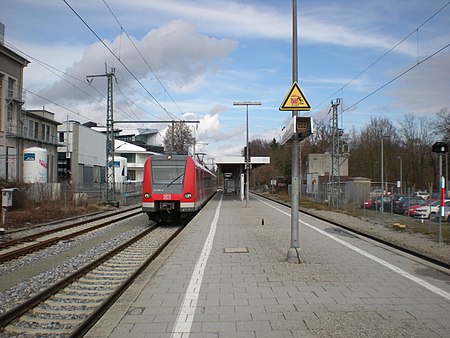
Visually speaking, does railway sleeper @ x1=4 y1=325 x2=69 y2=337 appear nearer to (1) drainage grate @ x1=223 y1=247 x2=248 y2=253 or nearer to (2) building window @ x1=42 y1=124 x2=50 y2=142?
(1) drainage grate @ x1=223 y1=247 x2=248 y2=253

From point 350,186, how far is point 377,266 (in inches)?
882

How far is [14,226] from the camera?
17.8 meters

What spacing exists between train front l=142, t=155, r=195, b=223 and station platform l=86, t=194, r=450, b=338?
766 cm

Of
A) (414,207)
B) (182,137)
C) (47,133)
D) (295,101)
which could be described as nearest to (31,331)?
(295,101)

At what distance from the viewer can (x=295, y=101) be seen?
8859mm

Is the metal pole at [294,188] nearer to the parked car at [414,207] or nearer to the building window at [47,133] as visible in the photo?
the parked car at [414,207]

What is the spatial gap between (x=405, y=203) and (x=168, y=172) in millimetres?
16340

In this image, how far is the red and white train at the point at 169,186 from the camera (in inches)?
703

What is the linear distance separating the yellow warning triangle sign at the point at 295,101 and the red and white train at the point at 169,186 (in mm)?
9950

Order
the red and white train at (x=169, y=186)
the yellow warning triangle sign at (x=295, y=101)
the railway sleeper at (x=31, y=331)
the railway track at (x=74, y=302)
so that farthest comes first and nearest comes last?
the red and white train at (x=169, y=186)
the yellow warning triangle sign at (x=295, y=101)
the railway track at (x=74, y=302)
the railway sleeper at (x=31, y=331)

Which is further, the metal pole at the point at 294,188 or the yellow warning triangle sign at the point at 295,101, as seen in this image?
the yellow warning triangle sign at the point at 295,101

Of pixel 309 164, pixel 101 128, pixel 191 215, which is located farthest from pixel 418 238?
pixel 101 128

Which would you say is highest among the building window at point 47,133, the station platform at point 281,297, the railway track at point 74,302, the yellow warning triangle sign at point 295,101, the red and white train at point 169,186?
the building window at point 47,133

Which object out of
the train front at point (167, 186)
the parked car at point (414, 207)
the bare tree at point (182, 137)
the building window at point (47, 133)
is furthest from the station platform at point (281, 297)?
the bare tree at point (182, 137)
